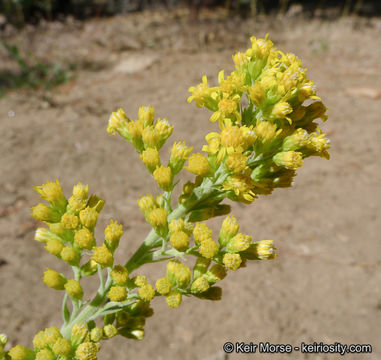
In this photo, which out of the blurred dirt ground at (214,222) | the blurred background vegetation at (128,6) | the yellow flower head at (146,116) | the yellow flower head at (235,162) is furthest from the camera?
the blurred background vegetation at (128,6)

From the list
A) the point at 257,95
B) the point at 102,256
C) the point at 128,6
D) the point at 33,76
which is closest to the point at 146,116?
the point at 257,95

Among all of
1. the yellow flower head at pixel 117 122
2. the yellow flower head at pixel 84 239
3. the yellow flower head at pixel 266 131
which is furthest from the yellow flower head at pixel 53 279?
the yellow flower head at pixel 266 131

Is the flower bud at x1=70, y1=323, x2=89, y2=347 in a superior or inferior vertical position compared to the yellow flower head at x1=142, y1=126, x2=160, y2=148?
inferior

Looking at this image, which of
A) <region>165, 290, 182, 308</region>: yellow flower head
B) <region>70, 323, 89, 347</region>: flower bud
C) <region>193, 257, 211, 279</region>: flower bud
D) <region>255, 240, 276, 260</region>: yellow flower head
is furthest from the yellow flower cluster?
<region>70, 323, 89, 347</region>: flower bud

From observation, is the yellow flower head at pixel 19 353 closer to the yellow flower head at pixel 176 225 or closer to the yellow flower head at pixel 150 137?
the yellow flower head at pixel 176 225

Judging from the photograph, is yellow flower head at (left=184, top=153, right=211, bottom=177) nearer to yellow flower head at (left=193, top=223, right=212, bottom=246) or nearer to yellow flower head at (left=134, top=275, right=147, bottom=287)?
yellow flower head at (left=193, top=223, right=212, bottom=246)

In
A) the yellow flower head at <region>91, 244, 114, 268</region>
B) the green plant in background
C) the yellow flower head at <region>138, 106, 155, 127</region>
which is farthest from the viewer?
the green plant in background
